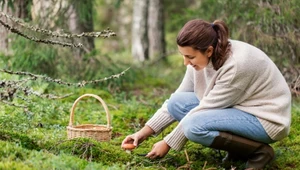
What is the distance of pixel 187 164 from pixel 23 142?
119 cm

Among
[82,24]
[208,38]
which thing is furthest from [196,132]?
[82,24]

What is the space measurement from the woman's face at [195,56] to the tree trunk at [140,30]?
8.99m

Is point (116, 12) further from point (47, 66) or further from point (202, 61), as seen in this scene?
point (202, 61)

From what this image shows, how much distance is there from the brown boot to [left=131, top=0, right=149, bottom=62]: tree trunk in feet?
29.4

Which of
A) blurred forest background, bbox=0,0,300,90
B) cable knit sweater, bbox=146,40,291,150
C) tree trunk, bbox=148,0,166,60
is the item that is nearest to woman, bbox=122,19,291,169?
cable knit sweater, bbox=146,40,291,150

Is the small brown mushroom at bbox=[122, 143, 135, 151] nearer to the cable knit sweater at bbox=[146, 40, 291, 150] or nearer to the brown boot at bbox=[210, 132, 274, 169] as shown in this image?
the cable knit sweater at bbox=[146, 40, 291, 150]

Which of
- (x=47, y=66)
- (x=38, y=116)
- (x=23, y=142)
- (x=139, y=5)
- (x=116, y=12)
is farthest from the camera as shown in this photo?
(x=116, y=12)

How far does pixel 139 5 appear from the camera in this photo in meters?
13.1

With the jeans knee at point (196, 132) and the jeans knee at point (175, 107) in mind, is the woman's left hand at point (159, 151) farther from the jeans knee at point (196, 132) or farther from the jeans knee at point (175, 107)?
the jeans knee at point (175, 107)

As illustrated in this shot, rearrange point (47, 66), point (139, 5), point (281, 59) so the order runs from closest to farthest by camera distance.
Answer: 1. point (281, 59)
2. point (47, 66)
3. point (139, 5)

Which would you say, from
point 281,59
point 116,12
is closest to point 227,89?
point 281,59

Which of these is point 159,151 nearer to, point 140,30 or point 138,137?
point 138,137

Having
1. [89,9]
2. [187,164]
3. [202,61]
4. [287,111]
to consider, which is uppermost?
[89,9]

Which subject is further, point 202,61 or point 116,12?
point 116,12
